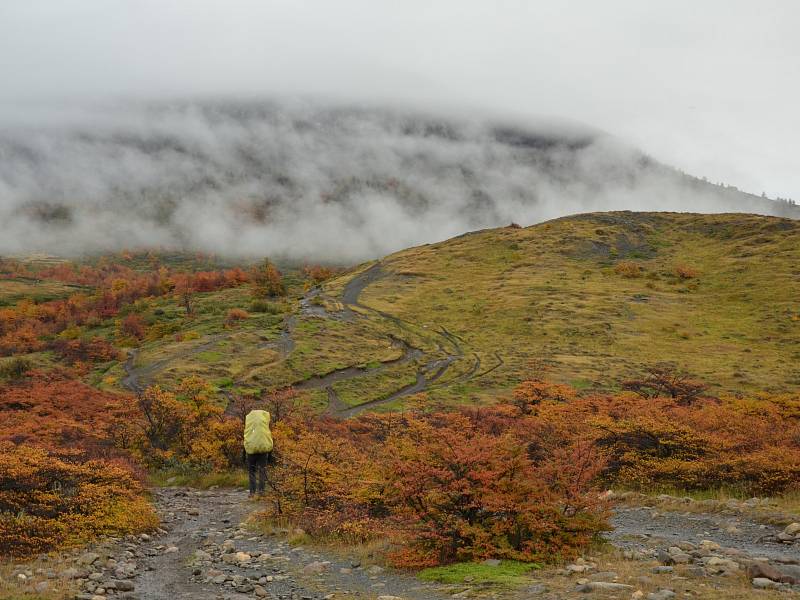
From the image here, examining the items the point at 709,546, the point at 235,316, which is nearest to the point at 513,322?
the point at 235,316

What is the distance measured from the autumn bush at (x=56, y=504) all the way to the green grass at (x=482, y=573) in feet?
25.3

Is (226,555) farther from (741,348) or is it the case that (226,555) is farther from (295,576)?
(741,348)

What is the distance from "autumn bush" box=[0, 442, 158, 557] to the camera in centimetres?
1137

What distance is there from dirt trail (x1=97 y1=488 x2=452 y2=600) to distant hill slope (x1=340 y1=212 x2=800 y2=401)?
39.6 m

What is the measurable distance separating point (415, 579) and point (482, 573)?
1.18 meters

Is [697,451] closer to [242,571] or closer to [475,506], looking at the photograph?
[475,506]

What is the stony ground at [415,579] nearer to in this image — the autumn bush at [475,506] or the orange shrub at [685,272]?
the autumn bush at [475,506]

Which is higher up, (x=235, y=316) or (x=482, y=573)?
(x=482, y=573)

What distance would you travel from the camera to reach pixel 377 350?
2793 inches

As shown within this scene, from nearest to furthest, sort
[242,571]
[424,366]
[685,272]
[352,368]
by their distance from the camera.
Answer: [242,571]
[352,368]
[424,366]
[685,272]

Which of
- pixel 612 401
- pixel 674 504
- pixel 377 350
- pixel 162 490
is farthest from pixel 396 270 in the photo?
pixel 674 504

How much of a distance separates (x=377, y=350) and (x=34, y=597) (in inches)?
2471

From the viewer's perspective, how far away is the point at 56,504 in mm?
12648

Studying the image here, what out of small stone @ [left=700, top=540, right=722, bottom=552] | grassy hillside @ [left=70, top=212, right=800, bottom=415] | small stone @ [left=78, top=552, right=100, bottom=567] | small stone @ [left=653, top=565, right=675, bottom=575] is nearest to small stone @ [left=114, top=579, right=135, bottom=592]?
small stone @ [left=78, top=552, right=100, bottom=567]
